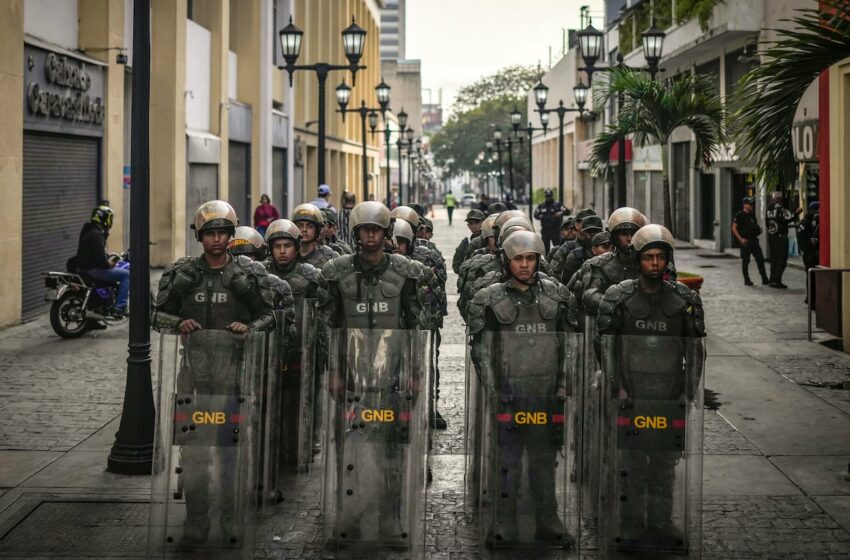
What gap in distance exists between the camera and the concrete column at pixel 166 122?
24.6m

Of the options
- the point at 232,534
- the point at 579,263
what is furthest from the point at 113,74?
the point at 232,534

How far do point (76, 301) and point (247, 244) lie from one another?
698 cm

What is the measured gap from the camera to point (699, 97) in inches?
714

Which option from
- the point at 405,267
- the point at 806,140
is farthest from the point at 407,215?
the point at 806,140

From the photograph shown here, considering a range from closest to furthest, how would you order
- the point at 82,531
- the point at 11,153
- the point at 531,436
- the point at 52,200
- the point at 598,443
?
the point at 531,436
the point at 598,443
the point at 82,531
the point at 11,153
the point at 52,200

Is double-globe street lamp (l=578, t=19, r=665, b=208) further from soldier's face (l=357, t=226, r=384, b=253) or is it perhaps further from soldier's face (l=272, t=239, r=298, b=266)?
soldier's face (l=357, t=226, r=384, b=253)

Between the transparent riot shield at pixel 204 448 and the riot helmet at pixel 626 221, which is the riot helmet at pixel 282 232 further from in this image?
the riot helmet at pixel 626 221

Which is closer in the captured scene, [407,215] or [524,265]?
[524,265]

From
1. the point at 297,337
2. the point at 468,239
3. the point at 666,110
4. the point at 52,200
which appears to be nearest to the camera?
the point at 297,337

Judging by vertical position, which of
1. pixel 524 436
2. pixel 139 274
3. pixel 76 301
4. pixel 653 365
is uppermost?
pixel 139 274

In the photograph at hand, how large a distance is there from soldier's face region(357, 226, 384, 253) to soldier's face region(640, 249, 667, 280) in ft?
5.75

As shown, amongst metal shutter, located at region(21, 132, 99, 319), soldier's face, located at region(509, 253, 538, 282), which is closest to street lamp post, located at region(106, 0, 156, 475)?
soldier's face, located at region(509, 253, 538, 282)

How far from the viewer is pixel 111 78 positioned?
2083 centimetres

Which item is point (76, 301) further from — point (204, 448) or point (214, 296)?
point (204, 448)
